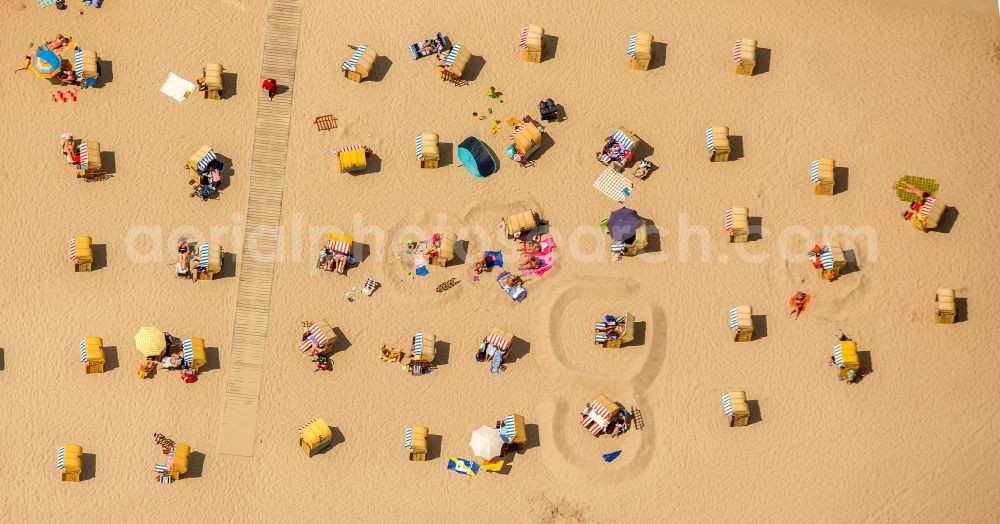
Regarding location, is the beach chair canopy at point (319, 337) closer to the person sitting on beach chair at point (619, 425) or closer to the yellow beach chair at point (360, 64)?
the yellow beach chair at point (360, 64)

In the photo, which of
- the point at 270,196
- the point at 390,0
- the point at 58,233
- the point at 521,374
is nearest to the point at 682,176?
the point at 521,374

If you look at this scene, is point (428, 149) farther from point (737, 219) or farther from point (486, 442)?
point (737, 219)

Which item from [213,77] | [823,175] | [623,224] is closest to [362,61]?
[213,77]

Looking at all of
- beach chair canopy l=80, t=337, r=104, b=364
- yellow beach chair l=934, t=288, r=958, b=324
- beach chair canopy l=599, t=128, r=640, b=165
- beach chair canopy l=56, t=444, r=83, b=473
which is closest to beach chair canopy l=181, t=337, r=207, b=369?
beach chair canopy l=80, t=337, r=104, b=364

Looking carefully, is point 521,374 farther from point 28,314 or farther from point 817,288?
point 28,314

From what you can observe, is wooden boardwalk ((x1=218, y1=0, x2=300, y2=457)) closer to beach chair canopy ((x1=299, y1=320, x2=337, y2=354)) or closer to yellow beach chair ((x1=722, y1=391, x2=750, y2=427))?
beach chair canopy ((x1=299, y1=320, x2=337, y2=354))

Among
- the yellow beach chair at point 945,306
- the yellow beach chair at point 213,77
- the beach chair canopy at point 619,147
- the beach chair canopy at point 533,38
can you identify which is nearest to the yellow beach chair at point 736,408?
the yellow beach chair at point 945,306
